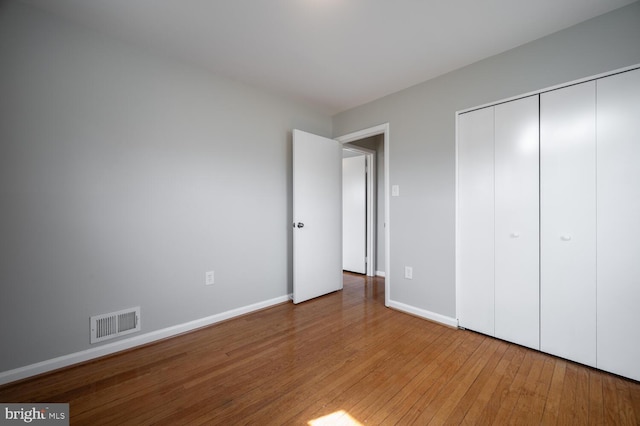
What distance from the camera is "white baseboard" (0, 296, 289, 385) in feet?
5.50

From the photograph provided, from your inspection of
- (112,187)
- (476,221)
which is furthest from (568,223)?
(112,187)

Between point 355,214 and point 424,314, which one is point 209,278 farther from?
point 355,214

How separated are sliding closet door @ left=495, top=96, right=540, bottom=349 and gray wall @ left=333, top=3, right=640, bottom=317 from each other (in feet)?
0.86

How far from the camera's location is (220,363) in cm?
188

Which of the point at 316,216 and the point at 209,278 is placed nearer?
the point at 209,278

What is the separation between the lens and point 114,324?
2.00 metres

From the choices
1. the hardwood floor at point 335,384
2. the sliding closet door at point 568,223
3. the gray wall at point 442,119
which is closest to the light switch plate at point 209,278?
the hardwood floor at point 335,384

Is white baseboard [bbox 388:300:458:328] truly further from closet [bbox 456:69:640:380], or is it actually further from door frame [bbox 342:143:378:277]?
door frame [bbox 342:143:378:277]

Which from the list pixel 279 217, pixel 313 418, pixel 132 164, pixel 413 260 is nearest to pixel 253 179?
pixel 279 217

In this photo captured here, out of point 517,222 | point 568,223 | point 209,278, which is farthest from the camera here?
point 209,278

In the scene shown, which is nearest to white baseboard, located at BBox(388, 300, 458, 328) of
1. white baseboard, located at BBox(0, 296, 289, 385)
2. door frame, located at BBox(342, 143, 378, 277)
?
door frame, located at BBox(342, 143, 378, 277)

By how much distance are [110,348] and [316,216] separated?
226cm

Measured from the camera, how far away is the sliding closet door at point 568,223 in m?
1.80

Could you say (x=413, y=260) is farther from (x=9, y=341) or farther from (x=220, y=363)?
(x=9, y=341)
